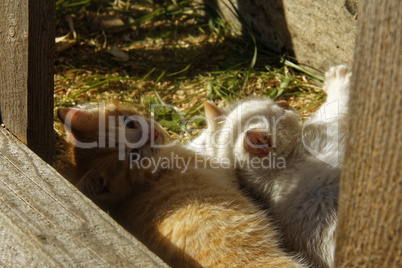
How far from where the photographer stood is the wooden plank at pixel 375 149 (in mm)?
1082

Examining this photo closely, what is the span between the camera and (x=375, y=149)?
3.83 ft

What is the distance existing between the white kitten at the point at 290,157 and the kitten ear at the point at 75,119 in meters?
0.76

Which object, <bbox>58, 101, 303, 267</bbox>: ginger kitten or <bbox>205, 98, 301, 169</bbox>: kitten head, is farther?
<bbox>205, 98, 301, 169</bbox>: kitten head

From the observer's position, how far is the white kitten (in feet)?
7.96

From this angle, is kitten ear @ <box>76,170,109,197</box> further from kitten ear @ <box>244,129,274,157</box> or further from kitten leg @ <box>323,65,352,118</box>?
kitten leg @ <box>323,65,352,118</box>

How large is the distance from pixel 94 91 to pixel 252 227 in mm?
2056

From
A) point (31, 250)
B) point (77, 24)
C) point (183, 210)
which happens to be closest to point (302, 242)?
point (183, 210)

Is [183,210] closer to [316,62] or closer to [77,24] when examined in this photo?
[316,62]

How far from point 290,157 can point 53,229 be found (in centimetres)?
161

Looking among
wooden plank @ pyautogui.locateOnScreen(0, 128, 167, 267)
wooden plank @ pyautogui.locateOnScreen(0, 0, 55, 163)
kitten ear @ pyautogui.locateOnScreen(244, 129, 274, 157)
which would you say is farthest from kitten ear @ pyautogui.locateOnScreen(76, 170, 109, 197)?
kitten ear @ pyautogui.locateOnScreen(244, 129, 274, 157)

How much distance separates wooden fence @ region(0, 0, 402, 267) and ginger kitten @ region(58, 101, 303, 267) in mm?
335

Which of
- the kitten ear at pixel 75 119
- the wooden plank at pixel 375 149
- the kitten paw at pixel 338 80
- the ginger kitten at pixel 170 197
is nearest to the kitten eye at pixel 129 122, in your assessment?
the ginger kitten at pixel 170 197

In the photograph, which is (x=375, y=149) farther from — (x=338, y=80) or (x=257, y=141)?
(x=338, y=80)

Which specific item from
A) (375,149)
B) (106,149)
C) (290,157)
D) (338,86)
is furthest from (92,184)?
(338,86)
